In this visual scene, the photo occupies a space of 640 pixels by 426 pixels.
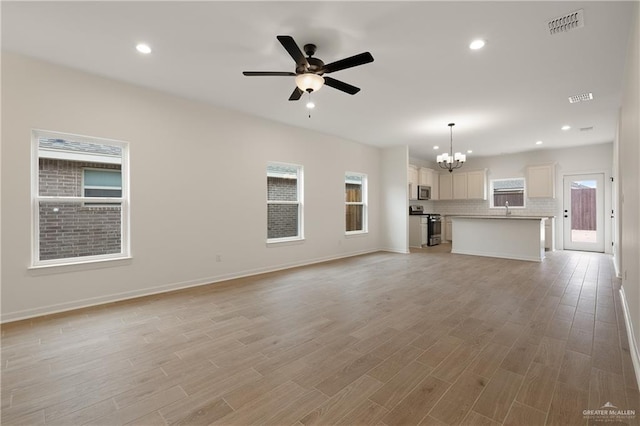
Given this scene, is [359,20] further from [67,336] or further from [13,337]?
[13,337]

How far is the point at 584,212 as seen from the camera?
777cm

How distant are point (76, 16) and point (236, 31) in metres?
1.35

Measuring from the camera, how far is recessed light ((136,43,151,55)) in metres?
2.97

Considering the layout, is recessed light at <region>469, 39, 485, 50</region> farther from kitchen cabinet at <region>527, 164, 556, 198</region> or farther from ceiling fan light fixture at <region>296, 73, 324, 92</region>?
kitchen cabinet at <region>527, 164, 556, 198</region>

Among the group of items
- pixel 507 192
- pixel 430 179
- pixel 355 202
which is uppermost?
pixel 430 179

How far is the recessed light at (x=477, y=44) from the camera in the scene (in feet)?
9.43

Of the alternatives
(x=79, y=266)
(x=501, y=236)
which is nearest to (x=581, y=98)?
(x=501, y=236)

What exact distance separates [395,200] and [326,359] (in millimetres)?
6027

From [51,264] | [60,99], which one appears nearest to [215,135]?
[60,99]

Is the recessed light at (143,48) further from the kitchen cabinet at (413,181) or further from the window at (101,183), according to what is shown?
the kitchen cabinet at (413,181)

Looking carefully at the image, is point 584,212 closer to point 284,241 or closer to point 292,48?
point 284,241

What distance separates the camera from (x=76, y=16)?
2.54 metres

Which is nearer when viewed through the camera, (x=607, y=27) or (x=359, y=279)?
(x=607, y=27)

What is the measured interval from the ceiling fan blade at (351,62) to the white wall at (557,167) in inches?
291
